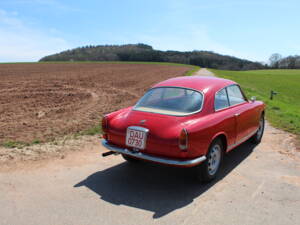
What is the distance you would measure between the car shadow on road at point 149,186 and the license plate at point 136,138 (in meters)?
0.65

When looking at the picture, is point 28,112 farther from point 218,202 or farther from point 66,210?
point 218,202

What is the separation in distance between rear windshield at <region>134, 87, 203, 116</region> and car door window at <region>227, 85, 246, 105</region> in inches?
35.7

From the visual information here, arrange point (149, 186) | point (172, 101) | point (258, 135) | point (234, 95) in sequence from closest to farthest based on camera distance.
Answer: point (149, 186) → point (172, 101) → point (234, 95) → point (258, 135)

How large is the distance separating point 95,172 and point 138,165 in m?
0.79

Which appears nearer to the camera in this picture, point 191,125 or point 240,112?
point 191,125

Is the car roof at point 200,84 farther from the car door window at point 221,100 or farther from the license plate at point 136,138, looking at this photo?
the license plate at point 136,138

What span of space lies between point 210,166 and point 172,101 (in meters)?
1.20

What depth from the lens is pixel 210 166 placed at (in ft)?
13.5

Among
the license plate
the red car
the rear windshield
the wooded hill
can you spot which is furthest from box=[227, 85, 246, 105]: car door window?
the wooded hill

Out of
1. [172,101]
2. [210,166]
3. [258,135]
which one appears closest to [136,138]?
[172,101]

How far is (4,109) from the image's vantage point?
8.88m

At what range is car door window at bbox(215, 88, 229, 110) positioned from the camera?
4430 millimetres

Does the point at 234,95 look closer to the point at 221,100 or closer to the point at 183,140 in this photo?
the point at 221,100

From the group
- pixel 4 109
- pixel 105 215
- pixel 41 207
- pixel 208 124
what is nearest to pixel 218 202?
pixel 208 124
